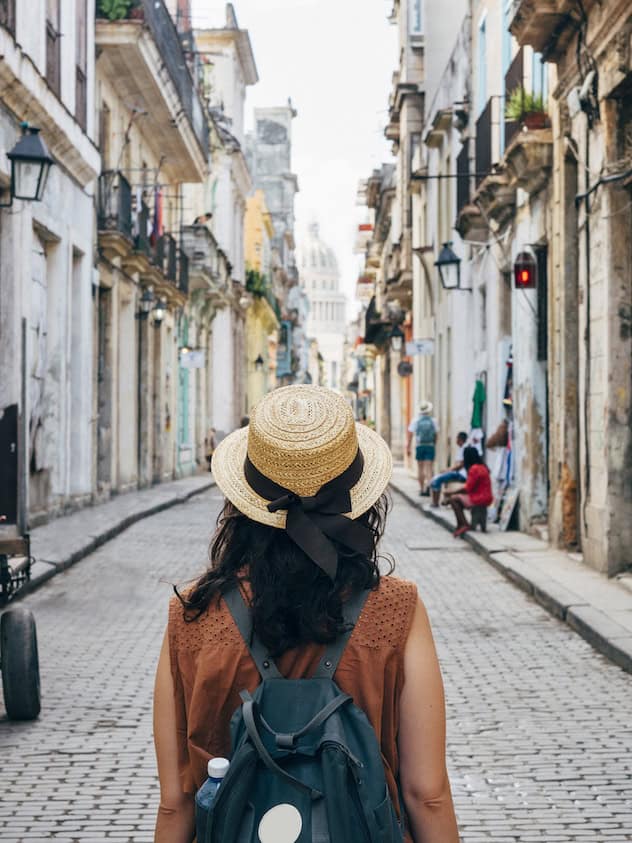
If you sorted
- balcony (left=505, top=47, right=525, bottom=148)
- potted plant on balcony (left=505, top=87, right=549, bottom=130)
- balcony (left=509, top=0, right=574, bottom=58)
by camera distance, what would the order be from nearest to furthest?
balcony (left=509, top=0, right=574, bottom=58), potted plant on balcony (left=505, top=87, right=549, bottom=130), balcony (left=505, top=47, right=525, bottom=148)

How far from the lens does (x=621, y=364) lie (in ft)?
38.2

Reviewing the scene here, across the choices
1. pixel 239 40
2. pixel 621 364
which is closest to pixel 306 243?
pixel 239 40

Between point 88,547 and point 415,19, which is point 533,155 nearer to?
point 88,547

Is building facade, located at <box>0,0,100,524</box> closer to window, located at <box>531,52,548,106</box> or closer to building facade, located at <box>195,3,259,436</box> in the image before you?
window, located at <box>531,52,548,106</box>

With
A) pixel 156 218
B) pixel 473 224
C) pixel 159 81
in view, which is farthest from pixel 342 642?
pixel 156 218

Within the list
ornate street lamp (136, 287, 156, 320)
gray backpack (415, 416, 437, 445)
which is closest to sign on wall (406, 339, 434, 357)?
gray backpack (415, 416, 437, 445)

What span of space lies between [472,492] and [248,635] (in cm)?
1374

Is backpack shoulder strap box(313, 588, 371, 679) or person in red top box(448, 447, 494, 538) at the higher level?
backpack shoulder strap box(313, 588, 371, 679)

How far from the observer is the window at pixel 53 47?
675 inches

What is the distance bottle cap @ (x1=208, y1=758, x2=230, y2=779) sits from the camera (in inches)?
88.7

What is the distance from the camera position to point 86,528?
1627 cm

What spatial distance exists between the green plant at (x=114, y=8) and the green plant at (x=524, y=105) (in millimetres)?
8306

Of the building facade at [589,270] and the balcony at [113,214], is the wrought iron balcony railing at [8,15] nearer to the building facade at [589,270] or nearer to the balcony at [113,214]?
the building facade at [589,270]

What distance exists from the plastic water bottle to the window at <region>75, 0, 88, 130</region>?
57.8ft
